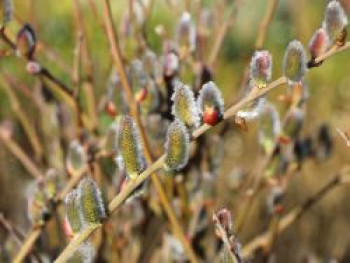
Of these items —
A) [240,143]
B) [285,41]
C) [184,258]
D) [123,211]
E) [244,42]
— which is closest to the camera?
[184,258]

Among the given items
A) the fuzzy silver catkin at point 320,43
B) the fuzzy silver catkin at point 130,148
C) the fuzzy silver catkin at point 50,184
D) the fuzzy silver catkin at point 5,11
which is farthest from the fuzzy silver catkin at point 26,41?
the fuzzy silver catkin at point 320,43

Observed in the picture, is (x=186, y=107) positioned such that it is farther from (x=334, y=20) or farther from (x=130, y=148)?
(x=334, y=20)

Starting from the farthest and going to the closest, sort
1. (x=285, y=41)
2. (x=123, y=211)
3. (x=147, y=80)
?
(x=285, y=41) → (x=123, y=211) → (x=147, y=80)

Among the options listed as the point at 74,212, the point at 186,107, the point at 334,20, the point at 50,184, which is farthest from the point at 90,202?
the point at 334,20

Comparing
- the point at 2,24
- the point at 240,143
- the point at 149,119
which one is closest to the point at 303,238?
the point at 240,143

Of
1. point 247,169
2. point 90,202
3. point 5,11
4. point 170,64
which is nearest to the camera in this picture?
point 90,202

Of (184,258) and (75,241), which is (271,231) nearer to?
(184,258)

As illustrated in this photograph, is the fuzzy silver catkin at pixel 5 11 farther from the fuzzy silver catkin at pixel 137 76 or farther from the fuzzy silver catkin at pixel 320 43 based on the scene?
the fuzzy silver catkin at pixel 320 43

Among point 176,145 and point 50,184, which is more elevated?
point 50,184
